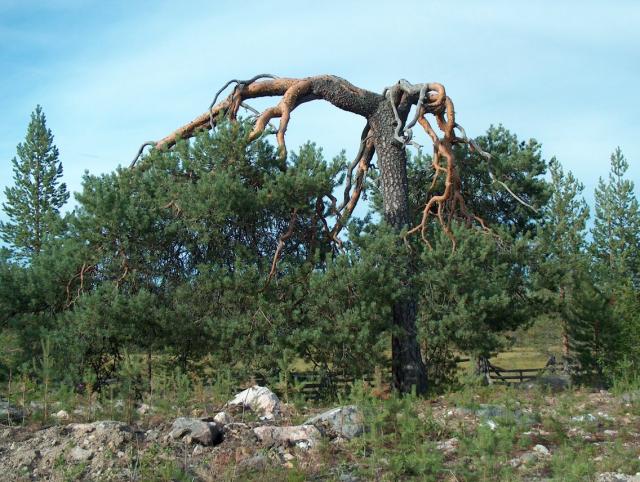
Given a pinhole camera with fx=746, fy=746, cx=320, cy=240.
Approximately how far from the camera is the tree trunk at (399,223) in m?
14.0

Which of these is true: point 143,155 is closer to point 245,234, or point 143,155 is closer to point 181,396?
point 245,234

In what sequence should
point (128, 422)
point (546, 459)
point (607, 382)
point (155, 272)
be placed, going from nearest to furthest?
point (546, 459) < point (128, 422) < point (155, 272) < point (607, 382)

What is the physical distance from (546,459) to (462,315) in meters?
5.81

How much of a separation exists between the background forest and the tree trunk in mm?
301

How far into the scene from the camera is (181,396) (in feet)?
28.1

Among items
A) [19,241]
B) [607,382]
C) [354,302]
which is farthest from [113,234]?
[19,241]

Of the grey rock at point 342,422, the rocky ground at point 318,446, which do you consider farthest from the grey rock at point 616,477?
the grey rock at point 342,422

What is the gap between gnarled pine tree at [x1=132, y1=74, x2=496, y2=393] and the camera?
14.2 meters

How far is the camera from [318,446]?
286 inches

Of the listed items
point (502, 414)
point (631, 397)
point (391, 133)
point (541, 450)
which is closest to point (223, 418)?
point (502, 414)

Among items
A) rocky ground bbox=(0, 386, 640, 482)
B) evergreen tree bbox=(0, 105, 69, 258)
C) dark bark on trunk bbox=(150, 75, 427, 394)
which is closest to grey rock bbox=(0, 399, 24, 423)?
rocky ground bbox=(0, 386, 640, 482)

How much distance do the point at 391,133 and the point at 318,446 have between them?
9.23 metres

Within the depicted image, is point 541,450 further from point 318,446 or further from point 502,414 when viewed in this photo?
point 318,446

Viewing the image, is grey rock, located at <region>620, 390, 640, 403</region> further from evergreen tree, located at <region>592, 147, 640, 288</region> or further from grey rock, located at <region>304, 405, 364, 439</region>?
evergreen tree, located at <region>592, 147, 640, 288</region>
